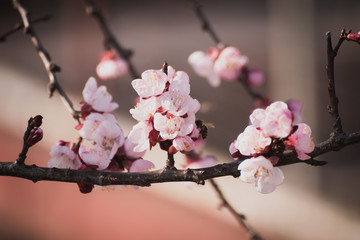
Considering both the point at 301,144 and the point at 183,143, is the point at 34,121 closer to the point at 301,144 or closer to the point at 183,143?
the point at 183,143

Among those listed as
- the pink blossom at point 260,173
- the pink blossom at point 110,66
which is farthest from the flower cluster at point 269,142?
the pink blossom at point 110,66

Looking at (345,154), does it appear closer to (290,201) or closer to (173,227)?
(290,201)

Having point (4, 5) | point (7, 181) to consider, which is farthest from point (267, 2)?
point (7, 181)

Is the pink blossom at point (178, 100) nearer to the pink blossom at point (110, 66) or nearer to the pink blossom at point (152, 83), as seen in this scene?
the pink blossom at point (152, 83)

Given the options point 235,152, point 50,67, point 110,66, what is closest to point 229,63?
point 110,66

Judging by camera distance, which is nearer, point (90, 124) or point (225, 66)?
point (90, 124)

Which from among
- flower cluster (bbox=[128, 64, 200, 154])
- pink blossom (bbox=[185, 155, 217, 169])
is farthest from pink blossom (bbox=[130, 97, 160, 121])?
pink blossom (bbox=[185, 155, 217, 169])
